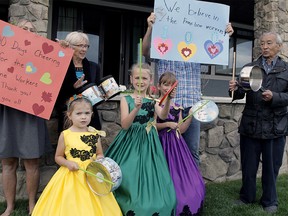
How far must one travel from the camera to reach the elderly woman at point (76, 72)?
2691mm

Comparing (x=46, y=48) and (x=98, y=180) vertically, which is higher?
(x=46, y=48)

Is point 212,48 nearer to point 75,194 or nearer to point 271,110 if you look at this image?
point 271,110

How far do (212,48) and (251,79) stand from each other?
19.1 inches

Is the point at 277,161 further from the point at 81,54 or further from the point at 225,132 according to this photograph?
the point at 81,54

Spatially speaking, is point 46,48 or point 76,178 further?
point 46,48

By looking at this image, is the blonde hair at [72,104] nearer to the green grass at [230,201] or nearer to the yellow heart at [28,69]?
the yellow heart at [28,69]

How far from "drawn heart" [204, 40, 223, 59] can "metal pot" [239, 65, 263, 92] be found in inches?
13.9

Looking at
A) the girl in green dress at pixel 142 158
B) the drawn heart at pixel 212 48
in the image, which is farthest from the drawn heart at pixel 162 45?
the drawn heart at pixel 212 48

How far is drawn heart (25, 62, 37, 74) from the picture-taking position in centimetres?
256

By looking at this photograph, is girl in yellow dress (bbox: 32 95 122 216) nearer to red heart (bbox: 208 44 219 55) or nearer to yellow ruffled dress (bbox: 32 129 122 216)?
yellow ruffled dress (bbox: 32 129 122 216)

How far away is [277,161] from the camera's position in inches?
123

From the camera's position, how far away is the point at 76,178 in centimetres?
236

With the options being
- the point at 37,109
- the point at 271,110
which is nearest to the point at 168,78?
the point at 271,110

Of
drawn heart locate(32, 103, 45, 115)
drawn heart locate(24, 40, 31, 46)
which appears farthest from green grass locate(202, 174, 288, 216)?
drawn heart locate(24, 40, 31, 46)
